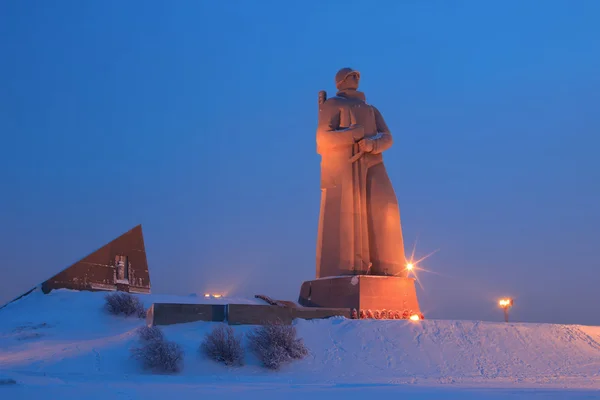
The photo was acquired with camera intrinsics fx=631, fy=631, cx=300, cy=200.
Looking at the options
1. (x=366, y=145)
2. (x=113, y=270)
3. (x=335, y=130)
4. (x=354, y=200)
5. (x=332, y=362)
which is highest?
(x=335, y=130)

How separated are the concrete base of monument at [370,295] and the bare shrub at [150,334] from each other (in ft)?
17.5

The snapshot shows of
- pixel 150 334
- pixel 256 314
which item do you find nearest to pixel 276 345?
pixel 256 314

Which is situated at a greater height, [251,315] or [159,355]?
[251,315]

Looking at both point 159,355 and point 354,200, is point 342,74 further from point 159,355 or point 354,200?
point 159,355

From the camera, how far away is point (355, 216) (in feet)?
54.0

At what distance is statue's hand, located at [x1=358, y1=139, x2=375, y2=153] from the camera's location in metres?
16.6

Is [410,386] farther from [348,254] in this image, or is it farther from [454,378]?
[348,254]

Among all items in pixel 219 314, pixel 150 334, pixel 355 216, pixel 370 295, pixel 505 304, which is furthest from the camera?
pixel 505 304

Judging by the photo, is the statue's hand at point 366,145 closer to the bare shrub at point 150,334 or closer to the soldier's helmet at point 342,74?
the soldier's helmet at point 342,74

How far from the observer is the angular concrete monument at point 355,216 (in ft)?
51.7

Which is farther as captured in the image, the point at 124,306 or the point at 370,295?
the point at 124,306

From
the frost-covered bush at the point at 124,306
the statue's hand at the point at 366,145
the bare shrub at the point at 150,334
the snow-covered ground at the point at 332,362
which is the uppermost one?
the statue's hand at the point at 366,145

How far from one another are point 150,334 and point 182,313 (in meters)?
1.50

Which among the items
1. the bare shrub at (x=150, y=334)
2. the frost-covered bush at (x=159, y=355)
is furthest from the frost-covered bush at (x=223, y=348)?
the bare shrub at (x=150, y=334)
